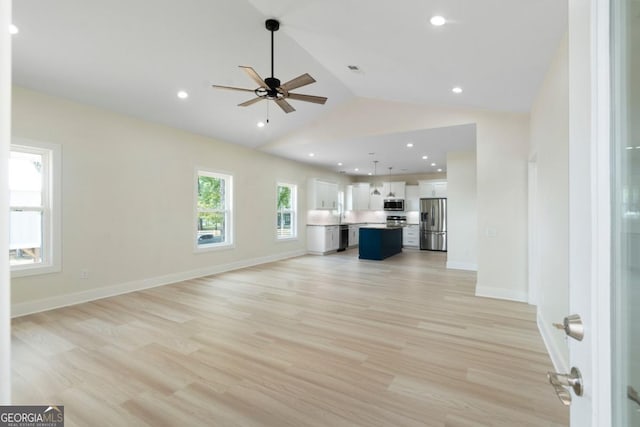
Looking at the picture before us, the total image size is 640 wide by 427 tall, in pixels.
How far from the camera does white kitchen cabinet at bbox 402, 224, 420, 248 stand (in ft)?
33.5

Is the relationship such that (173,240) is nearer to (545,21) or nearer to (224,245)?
(224,245)

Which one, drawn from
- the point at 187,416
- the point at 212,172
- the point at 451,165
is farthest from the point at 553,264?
the point at 212,172

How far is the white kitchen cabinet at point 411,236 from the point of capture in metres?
10.2

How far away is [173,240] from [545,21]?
561 cm

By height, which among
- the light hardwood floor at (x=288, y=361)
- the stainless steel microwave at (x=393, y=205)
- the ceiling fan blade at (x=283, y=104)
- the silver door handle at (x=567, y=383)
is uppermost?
the ceiling fan blade at (x=283, y=104)

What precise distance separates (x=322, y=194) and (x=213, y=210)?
3843mm

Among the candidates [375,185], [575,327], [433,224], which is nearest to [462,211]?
[433,224]

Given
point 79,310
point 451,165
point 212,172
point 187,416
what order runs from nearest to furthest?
point 187,416 < point 79,310 < point 212,172 < point 451,165

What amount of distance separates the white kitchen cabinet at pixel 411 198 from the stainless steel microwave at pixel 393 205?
157mm

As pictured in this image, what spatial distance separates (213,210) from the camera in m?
6.21

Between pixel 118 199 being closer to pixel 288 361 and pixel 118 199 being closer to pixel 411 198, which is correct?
pixel 288 361

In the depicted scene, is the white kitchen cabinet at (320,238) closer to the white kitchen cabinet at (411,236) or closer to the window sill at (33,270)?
the white kitchen cabinet at (411,236)

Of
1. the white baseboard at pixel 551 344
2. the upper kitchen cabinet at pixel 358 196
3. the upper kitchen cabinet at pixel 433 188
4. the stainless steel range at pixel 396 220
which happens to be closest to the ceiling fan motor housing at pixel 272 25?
the white baseboard at pixel 551 344

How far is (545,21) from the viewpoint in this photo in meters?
2.26
